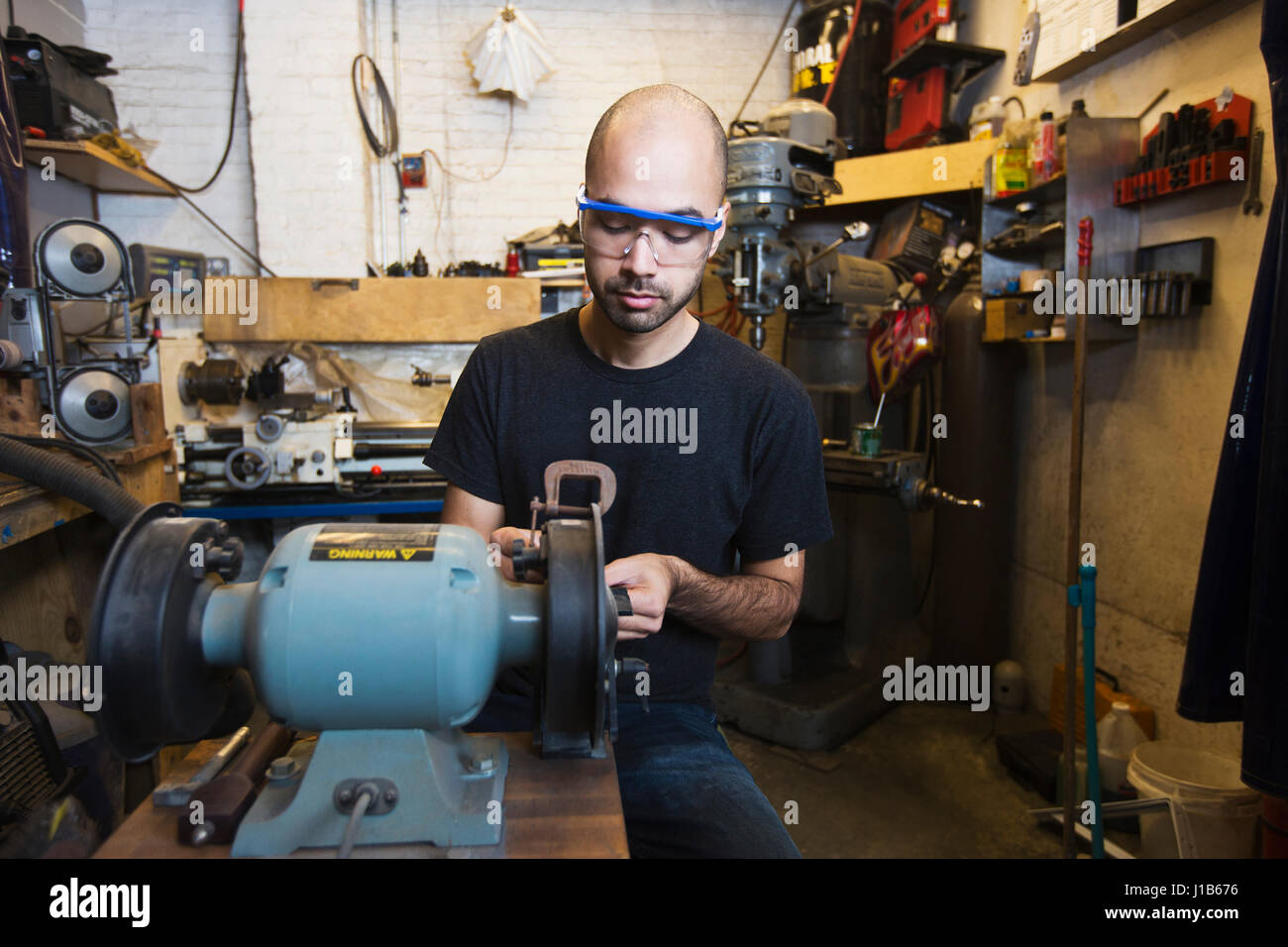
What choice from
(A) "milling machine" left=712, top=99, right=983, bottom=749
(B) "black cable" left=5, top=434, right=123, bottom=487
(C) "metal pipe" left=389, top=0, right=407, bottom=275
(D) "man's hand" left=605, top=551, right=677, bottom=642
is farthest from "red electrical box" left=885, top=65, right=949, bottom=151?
(B) "black cable" left=5, top=434, right=123, bottom=487

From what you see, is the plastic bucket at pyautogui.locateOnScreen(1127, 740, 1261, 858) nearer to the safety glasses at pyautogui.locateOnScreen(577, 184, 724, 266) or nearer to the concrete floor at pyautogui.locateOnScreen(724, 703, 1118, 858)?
the concrete floor at pyautogui.locateOnScreen(724, 703, 1118, 858)

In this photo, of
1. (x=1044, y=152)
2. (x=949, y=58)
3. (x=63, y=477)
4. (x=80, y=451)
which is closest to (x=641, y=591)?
(x=63, y=477)

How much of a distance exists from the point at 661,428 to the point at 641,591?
48 centimetres

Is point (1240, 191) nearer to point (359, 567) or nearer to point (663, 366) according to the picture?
point (663, 366)

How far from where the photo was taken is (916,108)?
324 cm

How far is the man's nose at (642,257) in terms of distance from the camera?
4.03 ft

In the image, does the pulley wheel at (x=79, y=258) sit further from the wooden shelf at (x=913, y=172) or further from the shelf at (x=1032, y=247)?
the shelf at (x=1032, y=247)

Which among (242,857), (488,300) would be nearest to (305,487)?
(488,300)

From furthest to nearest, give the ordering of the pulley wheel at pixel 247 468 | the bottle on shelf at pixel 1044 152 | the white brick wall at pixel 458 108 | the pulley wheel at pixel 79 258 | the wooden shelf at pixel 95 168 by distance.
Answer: the white brick wall at pixel 458 108
the wooden shelf at pixel 95 168
the pulley wheel at pixel 247 468
the bottle on shelf at pixel 1044 152
the pulley wheel at pixel 79 258

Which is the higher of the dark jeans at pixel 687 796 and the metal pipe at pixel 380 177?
the metal pipe at pixel 380 177

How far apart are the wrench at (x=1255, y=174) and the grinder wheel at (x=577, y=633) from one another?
197cm

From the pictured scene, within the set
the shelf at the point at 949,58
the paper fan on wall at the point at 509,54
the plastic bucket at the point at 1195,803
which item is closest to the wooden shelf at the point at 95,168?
the paper fan on wall at the point at 509,54

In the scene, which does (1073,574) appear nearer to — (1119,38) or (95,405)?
(1119,38)

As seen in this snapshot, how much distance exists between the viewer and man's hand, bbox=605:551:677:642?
0.93m
